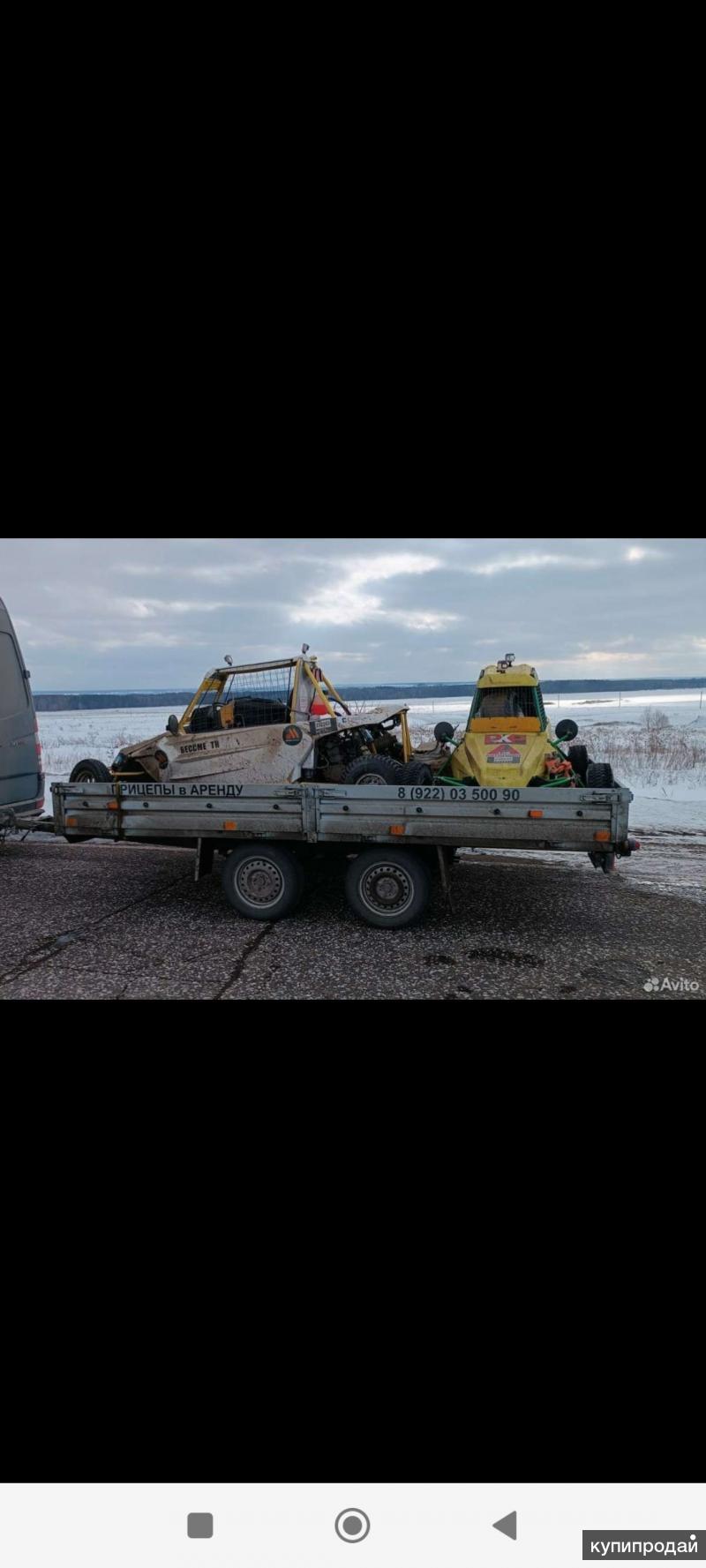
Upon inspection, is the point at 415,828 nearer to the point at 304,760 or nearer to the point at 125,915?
the point at 304,760

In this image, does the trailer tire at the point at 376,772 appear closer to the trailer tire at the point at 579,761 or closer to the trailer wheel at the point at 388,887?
the trailer wheel at the point at 388,887

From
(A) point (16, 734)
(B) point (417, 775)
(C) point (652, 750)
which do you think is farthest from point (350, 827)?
(C) point (652, 750)

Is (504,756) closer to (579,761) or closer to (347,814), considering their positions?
(579,761)

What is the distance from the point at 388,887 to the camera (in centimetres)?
489

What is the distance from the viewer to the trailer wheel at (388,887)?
15.8 feet

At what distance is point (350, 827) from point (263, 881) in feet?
3.16

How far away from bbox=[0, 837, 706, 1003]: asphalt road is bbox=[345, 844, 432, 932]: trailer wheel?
14 cm

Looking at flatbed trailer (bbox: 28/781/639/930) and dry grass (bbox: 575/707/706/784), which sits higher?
dry grass (bbox: 575/707/706/784)

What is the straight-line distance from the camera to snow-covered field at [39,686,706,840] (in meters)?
9.23

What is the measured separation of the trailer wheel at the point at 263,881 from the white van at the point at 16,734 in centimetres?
282

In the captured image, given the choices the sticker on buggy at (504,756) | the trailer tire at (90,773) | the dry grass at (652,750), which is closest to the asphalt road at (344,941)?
the trailer tire at (90,773)

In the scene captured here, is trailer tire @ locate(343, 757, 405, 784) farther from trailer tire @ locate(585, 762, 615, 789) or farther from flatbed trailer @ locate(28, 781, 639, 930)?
trailer tire @ locate(585, 762, 615, 789)

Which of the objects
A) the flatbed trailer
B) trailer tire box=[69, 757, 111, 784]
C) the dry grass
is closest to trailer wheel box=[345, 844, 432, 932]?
the flatbed trailer

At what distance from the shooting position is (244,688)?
6.16 meters
